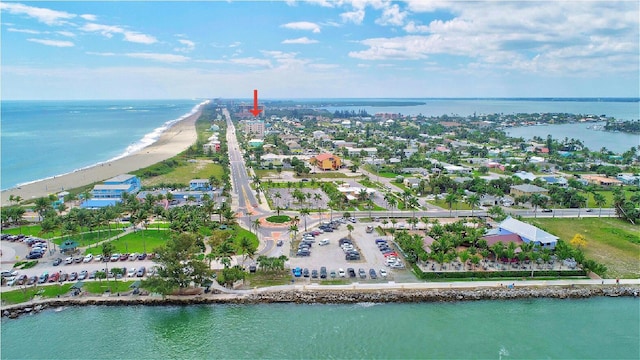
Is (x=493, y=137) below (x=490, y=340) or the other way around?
the other way around

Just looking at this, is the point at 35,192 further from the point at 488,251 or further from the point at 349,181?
the point at 488,251

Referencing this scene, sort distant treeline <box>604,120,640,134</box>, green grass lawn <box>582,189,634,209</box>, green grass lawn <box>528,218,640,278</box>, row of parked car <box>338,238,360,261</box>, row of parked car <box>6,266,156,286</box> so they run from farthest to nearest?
distant treeline <box>604,120,640,134</box> → green grass lawn <box>582,189,634,209</box> → row of parked car <box>338,238,360,261</box> → green grass lawn <box>528,218,640,278</box> → row of parked car <box>6,266,156,286</box>

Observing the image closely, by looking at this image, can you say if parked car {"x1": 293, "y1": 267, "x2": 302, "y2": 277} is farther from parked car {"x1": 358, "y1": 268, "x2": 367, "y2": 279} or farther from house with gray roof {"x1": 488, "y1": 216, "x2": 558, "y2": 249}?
house with gray roof {"x1": 488, "y1": 216, "x2": 558, "y2": 249}

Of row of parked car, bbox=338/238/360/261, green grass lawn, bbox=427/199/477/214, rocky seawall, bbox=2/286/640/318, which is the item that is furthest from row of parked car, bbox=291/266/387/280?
green grass lawn, bbox=427/199/477/214

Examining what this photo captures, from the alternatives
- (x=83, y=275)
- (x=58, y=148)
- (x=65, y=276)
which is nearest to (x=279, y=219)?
(x=83, y=275)

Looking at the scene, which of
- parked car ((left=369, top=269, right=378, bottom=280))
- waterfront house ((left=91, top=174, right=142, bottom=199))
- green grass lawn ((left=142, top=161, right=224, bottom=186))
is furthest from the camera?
green grass lawn ((left=142, top=161, right=224, bottom=186))

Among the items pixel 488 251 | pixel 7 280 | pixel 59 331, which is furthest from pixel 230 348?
pixel 488 251
